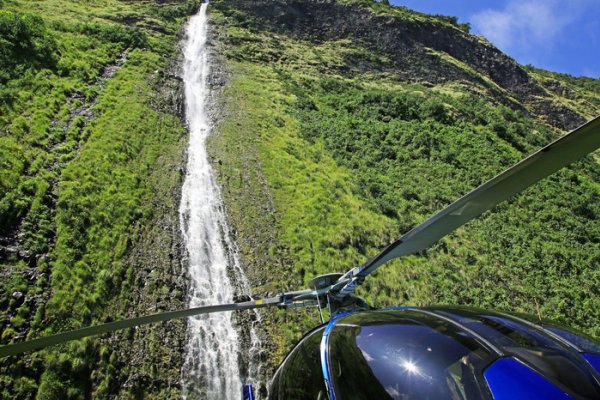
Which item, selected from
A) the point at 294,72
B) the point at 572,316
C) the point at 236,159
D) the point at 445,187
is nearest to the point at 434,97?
the point at 294,72

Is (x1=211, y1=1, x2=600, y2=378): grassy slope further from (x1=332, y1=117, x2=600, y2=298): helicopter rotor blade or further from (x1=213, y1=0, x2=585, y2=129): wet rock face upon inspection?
(x1=213, y1=0, x2=585, y2=129): wet rock face

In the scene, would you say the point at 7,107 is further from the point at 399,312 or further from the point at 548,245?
the point at 548,245

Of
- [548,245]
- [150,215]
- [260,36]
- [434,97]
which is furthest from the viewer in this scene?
[260,36]

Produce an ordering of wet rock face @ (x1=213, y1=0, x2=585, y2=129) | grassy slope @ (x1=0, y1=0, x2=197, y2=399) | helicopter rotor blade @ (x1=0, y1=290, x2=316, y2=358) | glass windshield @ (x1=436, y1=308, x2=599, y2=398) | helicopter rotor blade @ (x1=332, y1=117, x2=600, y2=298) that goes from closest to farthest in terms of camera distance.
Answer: helicopter rotor blade @ (x1=332, y1=117, x2=600, y2=298), glass windshield @ (x1=436, y1=308, x2=599, y2=398), helicopter rotor blade @ (x1=0, y1=290, x2=316, y2=358), grassy slope @ (x1=0, y1=0, x2=197, y2=399), wet rock face @ (x1=213, y1=0, x2=585, y2=129)

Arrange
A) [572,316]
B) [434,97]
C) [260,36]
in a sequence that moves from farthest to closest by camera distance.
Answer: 1. [260,36]
2. [434,97]
3. [572,316]

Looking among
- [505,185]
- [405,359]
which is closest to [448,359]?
[405,359]

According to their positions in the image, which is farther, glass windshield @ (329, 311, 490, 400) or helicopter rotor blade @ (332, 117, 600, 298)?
glass windshield @ (329, 311, 490, 400)

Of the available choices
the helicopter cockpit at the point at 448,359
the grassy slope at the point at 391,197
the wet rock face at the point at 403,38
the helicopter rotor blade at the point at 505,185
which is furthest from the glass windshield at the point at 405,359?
the wet rock face at the point at 403,38

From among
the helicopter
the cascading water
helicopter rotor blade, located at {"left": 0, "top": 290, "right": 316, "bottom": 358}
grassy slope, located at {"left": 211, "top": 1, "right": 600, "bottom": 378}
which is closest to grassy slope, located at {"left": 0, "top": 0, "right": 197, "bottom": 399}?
the cascading water
